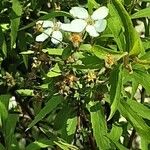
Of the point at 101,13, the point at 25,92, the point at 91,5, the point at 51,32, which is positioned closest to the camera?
the point at 101,13

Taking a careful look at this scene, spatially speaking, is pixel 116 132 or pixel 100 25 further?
pixel 116 132

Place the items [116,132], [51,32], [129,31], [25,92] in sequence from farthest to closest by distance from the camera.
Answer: [25,92] → [116,132] → [51,32] → [129,31]

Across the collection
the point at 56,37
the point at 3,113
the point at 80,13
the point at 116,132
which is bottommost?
the point at 116,132

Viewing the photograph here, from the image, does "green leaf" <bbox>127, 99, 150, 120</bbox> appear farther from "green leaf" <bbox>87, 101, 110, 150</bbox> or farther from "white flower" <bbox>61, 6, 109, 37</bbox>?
"white flower" <bbox>61, 6, 109, 37</bbox>

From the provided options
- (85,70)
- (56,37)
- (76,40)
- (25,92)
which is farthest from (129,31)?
(25,92)

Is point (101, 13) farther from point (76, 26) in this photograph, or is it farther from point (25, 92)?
point (25, 92)

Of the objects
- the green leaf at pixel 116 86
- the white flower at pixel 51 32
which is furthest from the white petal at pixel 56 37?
the green leaf at pixel 116 86

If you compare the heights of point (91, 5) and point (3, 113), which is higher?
point (91, 5)
